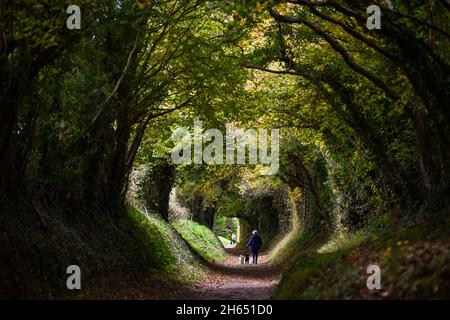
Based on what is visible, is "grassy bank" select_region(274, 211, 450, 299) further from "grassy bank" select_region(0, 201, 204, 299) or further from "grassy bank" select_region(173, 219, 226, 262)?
"grassy bank" select_region(173, 219, 226, 262)

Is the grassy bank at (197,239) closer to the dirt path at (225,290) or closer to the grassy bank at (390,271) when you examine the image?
the dirt path at (225,290)

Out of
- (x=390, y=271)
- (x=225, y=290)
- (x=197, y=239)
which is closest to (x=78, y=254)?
(x=225, y=290)

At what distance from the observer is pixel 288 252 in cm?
3044

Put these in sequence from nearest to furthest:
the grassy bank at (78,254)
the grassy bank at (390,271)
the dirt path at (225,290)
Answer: the grassy bank at (390,271), the grassy bank at (78,254), the dirt path at (225,290)

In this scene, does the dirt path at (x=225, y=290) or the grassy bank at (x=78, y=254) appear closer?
the grassy bank at (x=78, y=254)

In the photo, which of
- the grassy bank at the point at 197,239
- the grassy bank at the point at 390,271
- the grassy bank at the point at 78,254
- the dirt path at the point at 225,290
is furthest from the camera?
the grassy bank at the point at 197,239

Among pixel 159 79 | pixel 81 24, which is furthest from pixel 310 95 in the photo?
pixel 81 24

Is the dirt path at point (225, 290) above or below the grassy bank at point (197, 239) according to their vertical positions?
below

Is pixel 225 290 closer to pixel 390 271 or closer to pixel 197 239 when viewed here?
pixel 390 271

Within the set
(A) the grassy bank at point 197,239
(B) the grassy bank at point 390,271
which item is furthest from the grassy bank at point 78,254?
(A) the grassy bank at point 197,239

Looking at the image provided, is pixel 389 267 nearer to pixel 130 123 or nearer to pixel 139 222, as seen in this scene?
pixel 130 123

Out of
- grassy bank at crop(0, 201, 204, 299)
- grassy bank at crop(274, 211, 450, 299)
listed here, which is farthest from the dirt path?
grassy bank at crop(274, 211, 450, 299)

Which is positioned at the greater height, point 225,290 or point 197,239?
point 197,239

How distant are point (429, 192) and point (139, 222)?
37.3 feet
